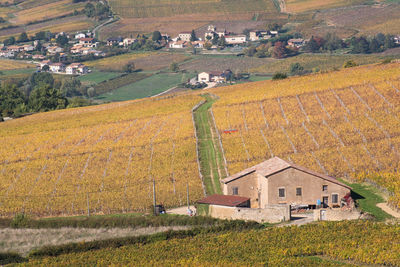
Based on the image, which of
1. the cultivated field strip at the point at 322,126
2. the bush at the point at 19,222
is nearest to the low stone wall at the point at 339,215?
the cultivated field strip at the point at 322,126

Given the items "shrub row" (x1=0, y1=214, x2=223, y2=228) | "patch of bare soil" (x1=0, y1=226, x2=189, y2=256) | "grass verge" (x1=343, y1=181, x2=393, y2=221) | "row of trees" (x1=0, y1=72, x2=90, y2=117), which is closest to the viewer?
"patch of bare soil" (x1=0, y1=226, x2=189, y2=256)

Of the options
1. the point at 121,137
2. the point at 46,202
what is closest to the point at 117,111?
the point at 121,137

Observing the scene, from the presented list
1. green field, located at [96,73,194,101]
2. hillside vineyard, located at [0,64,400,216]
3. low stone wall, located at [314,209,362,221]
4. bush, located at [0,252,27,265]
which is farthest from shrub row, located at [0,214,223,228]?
green field, located at [96,73,194,101]

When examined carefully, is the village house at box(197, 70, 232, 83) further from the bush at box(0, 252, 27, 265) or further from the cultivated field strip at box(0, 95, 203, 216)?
the bush at box(0, 252, 27, 265)

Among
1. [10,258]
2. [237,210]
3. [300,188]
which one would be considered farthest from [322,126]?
[10,258]

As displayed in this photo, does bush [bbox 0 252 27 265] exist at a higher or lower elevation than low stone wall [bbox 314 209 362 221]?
higher

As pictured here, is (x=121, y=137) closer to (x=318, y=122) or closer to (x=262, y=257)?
(x=318, y=122)
